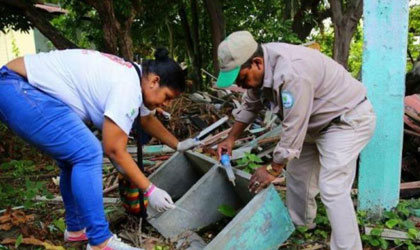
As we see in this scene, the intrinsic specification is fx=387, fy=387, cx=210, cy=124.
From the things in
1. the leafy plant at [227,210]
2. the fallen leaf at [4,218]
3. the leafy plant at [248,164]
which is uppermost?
the leafy plant at [248,164]

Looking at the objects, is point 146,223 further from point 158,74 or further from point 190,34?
point 190,34

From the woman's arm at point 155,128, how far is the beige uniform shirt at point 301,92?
94 cm

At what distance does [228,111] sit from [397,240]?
3.93 metres

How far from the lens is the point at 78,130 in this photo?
245 cm

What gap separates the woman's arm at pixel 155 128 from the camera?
313 cm

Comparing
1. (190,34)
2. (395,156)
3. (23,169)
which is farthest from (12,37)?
(395,156)

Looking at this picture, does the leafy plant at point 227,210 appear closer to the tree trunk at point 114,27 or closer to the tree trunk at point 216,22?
the tree trunk at point 114,27

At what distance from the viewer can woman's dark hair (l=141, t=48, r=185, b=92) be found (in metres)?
Answer: 2.52

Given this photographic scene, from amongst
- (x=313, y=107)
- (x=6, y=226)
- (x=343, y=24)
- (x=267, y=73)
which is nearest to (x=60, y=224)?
(x=6, y=226)

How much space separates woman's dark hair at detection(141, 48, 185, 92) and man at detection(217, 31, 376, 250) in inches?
10.8

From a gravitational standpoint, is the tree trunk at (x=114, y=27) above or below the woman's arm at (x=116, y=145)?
above

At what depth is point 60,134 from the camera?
2.39 meters

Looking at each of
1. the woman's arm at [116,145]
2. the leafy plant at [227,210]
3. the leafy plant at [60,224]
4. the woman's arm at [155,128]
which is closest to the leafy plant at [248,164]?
the leafy plant at [227,210]

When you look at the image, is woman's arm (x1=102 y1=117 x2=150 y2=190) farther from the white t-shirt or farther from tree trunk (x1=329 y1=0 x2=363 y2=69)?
tree trunk (x1=329 y1=0 x2=363 y2=69)
